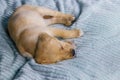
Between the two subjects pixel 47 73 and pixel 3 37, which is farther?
pixel 3 37

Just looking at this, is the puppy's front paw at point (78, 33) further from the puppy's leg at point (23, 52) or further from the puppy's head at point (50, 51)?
the puppy's leg at point (23, 52)

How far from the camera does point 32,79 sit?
4.48 feet

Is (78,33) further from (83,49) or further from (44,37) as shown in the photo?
(44,37)

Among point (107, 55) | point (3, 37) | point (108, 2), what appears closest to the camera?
→ point (107, 55)

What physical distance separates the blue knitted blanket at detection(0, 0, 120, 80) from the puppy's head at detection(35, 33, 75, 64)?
33mm

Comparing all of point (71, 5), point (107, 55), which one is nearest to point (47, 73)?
point (107, 55)

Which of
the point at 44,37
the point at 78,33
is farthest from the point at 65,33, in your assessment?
the point at 44,37

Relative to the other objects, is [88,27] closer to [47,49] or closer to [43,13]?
[43,13]

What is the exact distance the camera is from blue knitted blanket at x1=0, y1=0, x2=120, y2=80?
54.2 inches

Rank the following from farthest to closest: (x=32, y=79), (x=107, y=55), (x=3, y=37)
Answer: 1. (x=3, y=37)
2. (x=107, y=55)
3. (x=32, y=79)

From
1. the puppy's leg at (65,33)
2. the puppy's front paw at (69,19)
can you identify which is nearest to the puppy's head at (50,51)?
the puppy's leg at (65,33)

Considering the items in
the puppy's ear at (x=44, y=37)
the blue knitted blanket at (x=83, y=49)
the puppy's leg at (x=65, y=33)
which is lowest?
the blue knitted blanket at (x=83, y=49)

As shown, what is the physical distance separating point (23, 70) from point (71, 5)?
Result: 0.66 m

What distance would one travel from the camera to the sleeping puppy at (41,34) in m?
1.38
